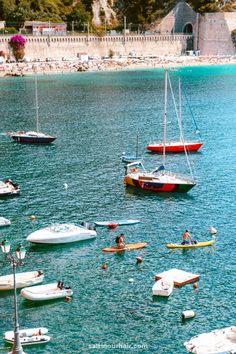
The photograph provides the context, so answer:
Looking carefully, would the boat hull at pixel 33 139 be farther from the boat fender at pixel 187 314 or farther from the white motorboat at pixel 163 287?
the boat fender at pixel 187 314

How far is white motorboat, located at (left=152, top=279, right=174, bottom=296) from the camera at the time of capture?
3931 centimetres

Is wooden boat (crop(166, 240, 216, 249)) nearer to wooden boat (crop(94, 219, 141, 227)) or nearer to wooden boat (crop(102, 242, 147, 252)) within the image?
wooden boat (crop(102, 242, 147, 252))

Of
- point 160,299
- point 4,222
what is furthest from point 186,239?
point 4,222

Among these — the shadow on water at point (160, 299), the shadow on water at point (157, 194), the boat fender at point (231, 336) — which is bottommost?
the shadow on water at point (160, 299)

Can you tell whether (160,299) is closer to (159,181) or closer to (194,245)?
(194,245)

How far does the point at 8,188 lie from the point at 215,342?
30761 mm

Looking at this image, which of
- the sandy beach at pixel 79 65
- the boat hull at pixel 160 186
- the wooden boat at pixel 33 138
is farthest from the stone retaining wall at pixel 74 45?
the boat hull at pixel 160 186

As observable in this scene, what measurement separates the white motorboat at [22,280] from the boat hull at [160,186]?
72.9 feet

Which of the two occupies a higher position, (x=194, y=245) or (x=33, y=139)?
(x=33, y=139)

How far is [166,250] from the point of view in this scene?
46844 millimetres

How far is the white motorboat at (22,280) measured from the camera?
131 ft

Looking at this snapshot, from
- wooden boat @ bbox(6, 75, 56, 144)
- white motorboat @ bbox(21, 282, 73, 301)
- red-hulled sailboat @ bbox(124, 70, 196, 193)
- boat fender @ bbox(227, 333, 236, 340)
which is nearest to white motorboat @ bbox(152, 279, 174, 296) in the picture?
white motorboat @ bbox(21, 282, 73, 301)

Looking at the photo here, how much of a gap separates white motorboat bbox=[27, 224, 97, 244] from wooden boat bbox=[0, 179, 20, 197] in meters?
11.2

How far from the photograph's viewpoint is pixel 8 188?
5991 cm
